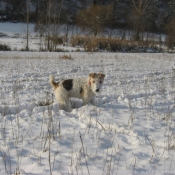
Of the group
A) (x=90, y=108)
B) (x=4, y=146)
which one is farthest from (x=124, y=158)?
(x=90, y=108)

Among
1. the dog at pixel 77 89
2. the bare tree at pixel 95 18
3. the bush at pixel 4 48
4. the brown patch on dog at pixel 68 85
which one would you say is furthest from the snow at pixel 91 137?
the bare tree at pixel 95 18

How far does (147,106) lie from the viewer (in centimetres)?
495

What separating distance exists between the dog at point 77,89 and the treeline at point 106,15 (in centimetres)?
2194

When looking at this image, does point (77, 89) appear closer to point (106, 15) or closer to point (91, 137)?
point (91, 137)

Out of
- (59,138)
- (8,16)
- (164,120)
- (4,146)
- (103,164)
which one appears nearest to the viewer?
(103,164)

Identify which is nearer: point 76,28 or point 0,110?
point 0,110

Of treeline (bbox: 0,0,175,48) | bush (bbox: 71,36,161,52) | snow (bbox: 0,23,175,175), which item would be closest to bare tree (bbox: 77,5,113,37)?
treeline (bbox: 0,0,175,48)

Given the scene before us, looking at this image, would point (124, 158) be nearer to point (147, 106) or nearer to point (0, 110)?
point (147, 106)

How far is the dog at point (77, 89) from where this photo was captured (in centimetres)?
529

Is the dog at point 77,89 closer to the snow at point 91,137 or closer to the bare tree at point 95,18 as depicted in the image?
the snow at point 91,137

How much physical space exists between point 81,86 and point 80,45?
19.9 meters

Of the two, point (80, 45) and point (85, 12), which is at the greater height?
point (85, 12)

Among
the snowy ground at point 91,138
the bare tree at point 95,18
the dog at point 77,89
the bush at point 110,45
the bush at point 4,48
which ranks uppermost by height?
the bare tree at point 95,18

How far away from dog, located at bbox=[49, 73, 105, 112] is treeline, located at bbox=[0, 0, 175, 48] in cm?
2194
